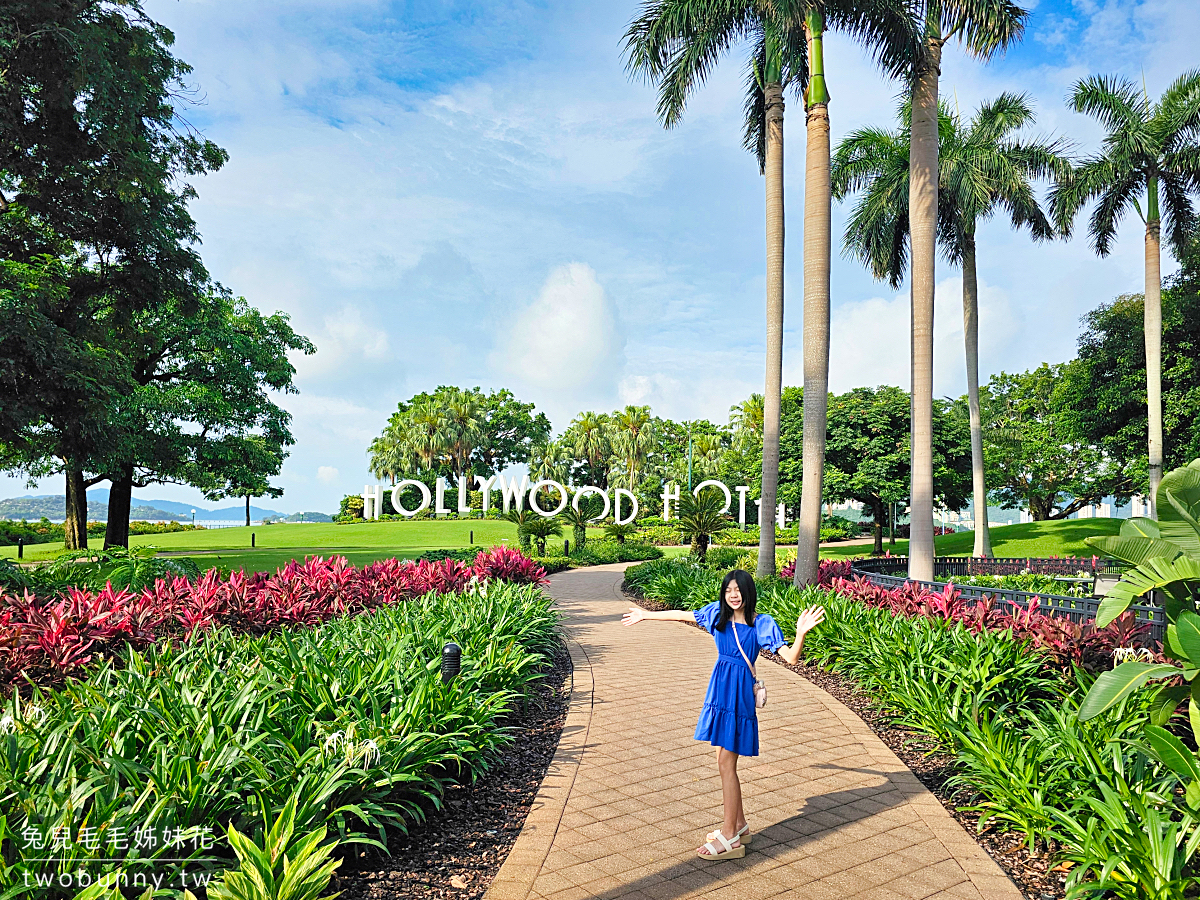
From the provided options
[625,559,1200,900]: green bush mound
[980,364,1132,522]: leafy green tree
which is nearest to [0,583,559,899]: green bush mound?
[625,559,1200,900]: green bush mound

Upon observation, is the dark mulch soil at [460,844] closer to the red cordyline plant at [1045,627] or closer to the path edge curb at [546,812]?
the path edge curb at [546,812]

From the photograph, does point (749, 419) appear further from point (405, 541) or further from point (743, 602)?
point (743, 602)

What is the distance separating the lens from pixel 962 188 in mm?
21578

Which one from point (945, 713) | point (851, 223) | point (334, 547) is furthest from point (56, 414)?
point (334, 547)

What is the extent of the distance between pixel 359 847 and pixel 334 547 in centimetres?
3547

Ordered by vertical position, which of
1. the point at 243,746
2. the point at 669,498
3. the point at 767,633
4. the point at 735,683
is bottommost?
the point at 243,746

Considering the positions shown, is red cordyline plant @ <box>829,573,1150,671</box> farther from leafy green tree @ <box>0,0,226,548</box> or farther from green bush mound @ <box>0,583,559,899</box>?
leafy green tree @ <box>0,0,226,548</box>

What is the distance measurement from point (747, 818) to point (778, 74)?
13909 millimetres

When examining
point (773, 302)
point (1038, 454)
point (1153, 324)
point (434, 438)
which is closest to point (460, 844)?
point (773, 302)

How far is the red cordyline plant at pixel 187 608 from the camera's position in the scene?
6562 millimetres

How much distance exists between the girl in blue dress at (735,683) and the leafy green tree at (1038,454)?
31.9 metres

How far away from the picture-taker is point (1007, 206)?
24.3 meters

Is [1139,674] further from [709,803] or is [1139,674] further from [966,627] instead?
[966,627]

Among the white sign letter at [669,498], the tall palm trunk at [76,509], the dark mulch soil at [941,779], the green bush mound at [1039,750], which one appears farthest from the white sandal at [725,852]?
the white sign letter at [669,498]
